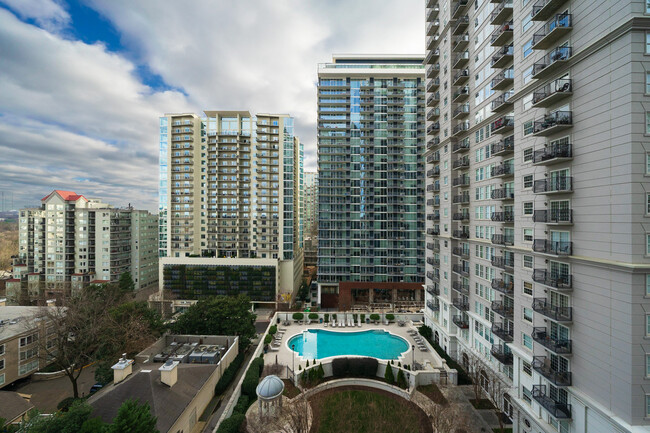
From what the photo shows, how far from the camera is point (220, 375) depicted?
2841cm

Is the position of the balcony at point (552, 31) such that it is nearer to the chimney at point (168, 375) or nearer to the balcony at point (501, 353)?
the balcony at point (501, 353)

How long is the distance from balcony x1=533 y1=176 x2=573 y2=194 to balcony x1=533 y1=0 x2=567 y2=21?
32.1 ft

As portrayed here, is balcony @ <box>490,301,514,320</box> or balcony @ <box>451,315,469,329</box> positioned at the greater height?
balcony @ <box>490,301,514,320</box>

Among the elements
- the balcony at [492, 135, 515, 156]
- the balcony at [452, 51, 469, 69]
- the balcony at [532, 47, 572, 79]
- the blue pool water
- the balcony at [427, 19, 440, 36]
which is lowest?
the blue pool water

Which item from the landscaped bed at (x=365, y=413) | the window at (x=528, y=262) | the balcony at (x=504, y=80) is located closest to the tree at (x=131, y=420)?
the landscaped bed at (x=365, y=413)

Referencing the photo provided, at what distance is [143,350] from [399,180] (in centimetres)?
4819

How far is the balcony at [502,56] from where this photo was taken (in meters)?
22.5

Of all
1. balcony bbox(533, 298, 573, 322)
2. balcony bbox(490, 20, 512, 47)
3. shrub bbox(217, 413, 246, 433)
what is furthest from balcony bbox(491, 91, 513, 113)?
shrub bbox(217, 413, 246, 433)

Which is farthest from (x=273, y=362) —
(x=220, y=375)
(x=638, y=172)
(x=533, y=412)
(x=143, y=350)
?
(x=638, y=172)

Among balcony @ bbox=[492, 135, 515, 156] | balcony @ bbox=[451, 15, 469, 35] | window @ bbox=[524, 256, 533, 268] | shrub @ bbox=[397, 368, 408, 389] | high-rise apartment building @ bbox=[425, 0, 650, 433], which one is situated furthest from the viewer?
balcony @ bbox=[451, 15, 469, 35]

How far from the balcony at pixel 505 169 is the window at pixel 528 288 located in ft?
28.2

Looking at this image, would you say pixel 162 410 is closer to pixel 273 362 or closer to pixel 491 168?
pixel 273 362

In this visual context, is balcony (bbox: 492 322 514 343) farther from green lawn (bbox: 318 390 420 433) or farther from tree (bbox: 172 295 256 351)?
tree (bbox: 172 295 256 351)

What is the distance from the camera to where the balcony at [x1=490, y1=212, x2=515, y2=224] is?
2312cm
